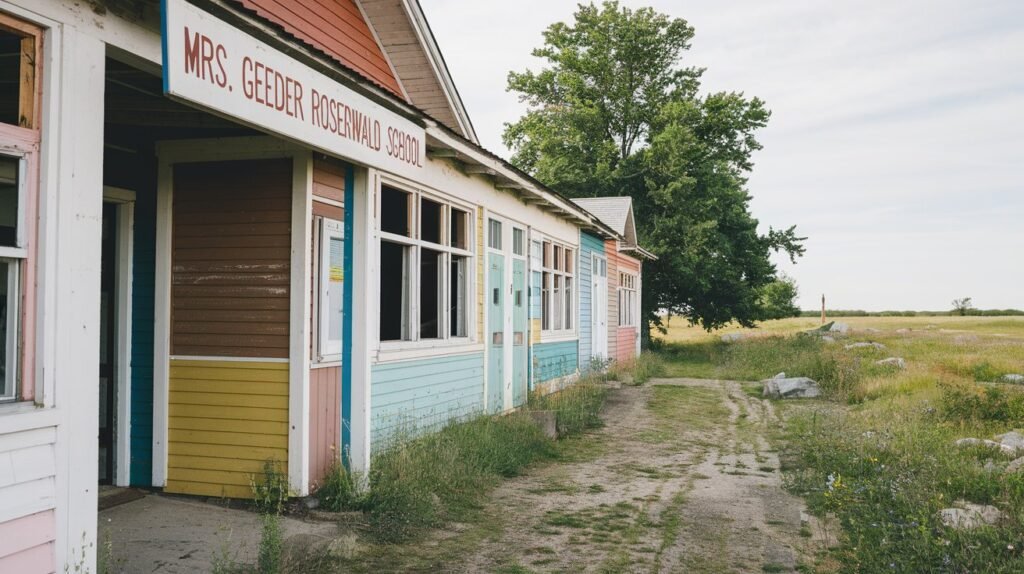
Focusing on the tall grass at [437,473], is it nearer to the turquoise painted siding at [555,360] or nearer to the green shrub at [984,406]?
the turquoise painted siding at [555,360]

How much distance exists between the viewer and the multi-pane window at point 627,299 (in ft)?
76.6

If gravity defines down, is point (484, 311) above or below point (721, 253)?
below

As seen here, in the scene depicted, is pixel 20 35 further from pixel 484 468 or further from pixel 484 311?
pixel 484 311

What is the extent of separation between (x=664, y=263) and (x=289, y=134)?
2567 cm

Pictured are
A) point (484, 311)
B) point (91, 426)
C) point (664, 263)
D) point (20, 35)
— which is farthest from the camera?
point (664, 263)

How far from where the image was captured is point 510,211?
11.4m

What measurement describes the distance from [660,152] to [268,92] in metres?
25.8

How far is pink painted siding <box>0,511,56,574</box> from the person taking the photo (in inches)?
135

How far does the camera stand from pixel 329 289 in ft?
22.0

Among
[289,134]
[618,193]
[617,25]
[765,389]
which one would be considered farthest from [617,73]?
[289,134]

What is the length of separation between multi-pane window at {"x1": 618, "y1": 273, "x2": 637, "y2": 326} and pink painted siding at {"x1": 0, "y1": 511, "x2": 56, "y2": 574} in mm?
19943

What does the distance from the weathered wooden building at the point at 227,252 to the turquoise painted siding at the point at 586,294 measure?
17.2 ft

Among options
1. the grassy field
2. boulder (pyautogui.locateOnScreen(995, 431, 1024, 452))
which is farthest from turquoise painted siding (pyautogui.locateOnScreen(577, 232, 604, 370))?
boulder (pyautogui.locateOnScreen(995, 431, 1024, 452))

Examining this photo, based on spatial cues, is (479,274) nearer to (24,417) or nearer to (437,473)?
(437,473)
